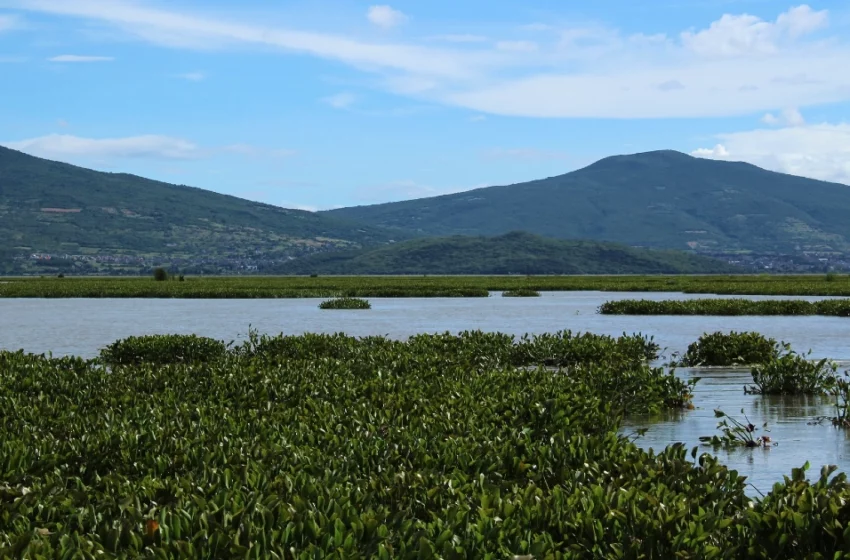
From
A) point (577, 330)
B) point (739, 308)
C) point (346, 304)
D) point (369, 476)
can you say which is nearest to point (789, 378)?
point (369, 476)

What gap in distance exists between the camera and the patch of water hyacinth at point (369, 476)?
850cm

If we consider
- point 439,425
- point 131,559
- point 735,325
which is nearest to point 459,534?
point 131,559

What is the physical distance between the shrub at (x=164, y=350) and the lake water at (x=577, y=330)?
19.8 feet

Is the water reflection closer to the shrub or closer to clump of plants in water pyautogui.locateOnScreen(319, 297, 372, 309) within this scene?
the shrub

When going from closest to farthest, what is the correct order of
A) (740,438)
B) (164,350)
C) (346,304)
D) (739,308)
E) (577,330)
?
(740,438) < (164,350) < (577,330) < (739,308) < (346,304)

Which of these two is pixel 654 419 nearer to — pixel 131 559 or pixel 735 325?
pixel 131 559

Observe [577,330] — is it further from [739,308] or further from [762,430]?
[762,430]

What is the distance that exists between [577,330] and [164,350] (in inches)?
986

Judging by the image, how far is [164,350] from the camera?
3188 cm

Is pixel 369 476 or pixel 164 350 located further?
pixel 164 350

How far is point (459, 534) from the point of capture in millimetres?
8672

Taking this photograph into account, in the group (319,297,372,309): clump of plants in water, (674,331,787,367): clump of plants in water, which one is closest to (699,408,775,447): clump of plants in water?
(674,331,787,367): clump of plants in water

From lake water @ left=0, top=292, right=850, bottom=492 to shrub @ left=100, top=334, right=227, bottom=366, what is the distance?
19.8 feet

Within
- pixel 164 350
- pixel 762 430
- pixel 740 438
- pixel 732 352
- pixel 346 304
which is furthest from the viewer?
pixel 346 304
